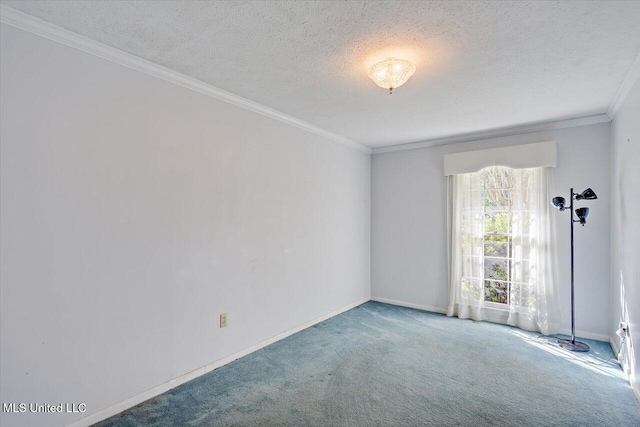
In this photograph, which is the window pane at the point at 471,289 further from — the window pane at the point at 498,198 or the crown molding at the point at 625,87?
the crown molding at the point at 625,87

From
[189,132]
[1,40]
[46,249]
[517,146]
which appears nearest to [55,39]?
[1,40]

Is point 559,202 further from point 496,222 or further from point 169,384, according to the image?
point 169,384

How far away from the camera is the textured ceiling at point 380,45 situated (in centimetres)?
175

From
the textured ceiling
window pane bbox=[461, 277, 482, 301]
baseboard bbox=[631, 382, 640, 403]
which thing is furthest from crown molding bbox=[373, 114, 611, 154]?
baseboard bbox=[631, 382, 640, 403]

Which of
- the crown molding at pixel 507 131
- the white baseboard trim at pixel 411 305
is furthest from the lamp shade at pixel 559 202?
the white baseboard trim at pixel 411 305

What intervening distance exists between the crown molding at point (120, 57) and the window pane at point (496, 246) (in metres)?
3.03

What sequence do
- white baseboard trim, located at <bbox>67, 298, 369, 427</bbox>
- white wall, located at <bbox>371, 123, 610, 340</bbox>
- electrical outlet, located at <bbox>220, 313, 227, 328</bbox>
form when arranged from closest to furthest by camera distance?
white baseboard trim, located at <bbox>67, 298, 369, 427</bbox> < electrical outlet, located at <bbox>220, 313, 227, 328</bbox> < white wall, located at <bbox>371, 123, 610, 340</bbox>

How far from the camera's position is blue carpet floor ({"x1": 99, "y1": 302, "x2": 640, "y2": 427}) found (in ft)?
7.06

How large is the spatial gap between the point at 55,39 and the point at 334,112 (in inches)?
91.9

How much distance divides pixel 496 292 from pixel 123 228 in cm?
426

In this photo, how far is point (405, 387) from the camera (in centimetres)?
254

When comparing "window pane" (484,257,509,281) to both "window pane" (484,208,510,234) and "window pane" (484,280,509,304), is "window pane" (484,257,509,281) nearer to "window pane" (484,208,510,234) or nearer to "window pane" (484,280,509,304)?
"window pane" (484,280,509,304)

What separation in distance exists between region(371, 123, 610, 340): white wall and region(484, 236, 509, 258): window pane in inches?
21.0

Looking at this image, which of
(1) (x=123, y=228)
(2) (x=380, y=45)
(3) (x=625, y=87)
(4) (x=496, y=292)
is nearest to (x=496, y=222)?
(4) (x=496, y=292)
